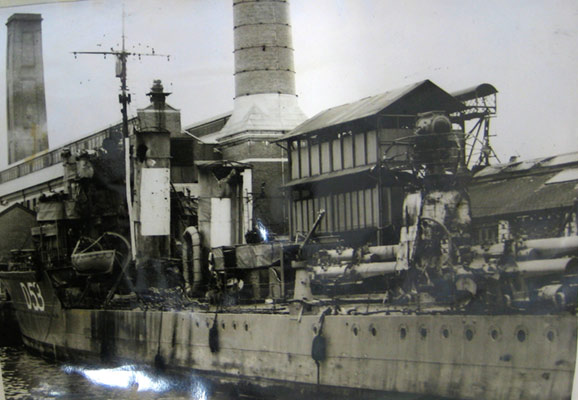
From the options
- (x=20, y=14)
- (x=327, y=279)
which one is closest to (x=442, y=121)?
(x=327, y=279)

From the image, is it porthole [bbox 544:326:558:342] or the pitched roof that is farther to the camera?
the pitched roof

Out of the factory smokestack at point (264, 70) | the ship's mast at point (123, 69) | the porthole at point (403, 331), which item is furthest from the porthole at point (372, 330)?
the factory smokestack at point (264, 70)

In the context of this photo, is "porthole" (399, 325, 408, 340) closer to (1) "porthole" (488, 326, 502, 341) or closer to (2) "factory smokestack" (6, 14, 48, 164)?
(1) "porthole" (488, 326, 502, 341)

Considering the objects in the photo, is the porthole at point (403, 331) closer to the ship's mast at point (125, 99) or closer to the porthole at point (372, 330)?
the porthole at point (372, 330)

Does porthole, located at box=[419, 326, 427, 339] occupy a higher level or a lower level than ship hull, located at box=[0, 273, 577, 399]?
higher

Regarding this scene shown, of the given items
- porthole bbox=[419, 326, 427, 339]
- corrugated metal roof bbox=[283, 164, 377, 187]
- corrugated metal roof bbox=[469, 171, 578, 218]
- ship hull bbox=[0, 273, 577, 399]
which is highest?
corrugated metal roof bbox=[283, 164, 377, 187]

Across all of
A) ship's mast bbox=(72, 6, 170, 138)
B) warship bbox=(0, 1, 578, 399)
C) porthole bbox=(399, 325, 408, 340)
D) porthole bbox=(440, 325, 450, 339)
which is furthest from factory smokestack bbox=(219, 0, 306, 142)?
porthole bbox=(440, 325, 450, 339)

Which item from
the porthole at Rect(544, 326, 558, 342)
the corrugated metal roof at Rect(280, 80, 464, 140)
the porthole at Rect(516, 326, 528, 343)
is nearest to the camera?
the porthole at Rect(544, 326, 558, 342)

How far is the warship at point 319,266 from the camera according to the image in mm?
14828

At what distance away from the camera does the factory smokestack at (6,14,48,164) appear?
20812mm

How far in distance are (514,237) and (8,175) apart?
2027 centimetres

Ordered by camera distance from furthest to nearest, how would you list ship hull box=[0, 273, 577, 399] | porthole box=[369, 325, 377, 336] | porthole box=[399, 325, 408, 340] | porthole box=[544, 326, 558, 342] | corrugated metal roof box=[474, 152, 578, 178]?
corrugated metal roof box=[474, 152, 578, 178] < porthole box=[369, 325, 377, 336] < porthole box=[399, 325, 408, 340] < ship hull box=[0, 273, 577, 399] < porthole box=[544, 326, 558, 342]

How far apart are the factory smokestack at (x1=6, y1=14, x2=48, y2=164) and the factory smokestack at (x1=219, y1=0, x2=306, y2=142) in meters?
9.05

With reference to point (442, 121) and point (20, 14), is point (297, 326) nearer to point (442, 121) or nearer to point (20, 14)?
point (442, 121)
